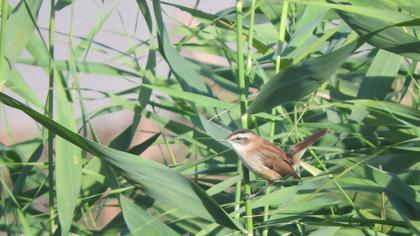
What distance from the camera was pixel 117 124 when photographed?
423 centimetres

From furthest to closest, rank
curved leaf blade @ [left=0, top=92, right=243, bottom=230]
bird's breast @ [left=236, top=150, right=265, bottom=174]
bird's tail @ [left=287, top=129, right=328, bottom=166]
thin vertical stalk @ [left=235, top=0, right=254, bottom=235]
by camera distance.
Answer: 1. bird's tail @ [left=287, top=129, right=328, bottom=166]
2. bird's breast @ [left=236, top=150, right=265, bottom=174]
3. thin vertical stalk @ [left=235, top=0, right=254, bottom=235]
4. curved leaf blade @ [left=0, top=92, right=243, bottom=230]

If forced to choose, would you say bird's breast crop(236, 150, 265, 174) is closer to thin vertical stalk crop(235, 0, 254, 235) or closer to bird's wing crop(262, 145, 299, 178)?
bird's wing crop(262, 145, 299, 178)

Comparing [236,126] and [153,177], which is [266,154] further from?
[153,177]

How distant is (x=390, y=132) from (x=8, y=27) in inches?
38.4

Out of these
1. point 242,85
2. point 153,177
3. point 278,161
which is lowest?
point 278,161

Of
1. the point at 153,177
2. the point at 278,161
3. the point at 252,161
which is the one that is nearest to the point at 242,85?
the point at 153,177

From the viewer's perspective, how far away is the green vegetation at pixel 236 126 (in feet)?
5.36

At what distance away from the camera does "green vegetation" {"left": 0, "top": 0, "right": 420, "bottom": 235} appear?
1634 millimetres

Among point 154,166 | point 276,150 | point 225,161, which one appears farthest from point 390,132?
point 154,166

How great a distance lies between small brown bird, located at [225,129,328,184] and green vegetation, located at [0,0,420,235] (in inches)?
1.3

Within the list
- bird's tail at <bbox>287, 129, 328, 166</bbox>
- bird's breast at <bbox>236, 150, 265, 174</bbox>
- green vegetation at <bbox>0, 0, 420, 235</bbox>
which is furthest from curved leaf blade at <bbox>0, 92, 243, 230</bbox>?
bird's tail at <bbox>287, 129, 328, 166</bbox>

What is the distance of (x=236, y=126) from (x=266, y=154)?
122 millimetres

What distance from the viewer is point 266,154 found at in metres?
2.33

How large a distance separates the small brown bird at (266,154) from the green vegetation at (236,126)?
1.3 inches
